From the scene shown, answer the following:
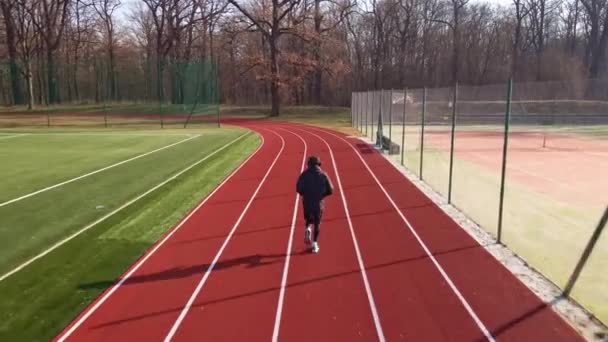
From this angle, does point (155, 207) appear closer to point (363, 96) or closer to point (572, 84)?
point (363, 96)

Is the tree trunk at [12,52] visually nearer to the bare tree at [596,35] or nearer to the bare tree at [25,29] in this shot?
the bare tree at [25,29]

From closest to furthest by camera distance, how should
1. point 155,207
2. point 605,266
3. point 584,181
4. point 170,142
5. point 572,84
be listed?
point 605,266 → point 155,207 → point 584,181 → point 170,142 → point 572,84

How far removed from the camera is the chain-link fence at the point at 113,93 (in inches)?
1879

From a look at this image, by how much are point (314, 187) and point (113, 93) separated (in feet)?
187

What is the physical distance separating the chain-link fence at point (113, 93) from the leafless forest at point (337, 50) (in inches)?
12.3

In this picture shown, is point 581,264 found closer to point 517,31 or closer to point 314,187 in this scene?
point 314,187

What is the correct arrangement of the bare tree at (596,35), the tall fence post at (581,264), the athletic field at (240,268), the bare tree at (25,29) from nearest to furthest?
the athletic field at (240,268), the tall fence post at (581,264), the bare tree at (25,29), the bare tree at (596,35)

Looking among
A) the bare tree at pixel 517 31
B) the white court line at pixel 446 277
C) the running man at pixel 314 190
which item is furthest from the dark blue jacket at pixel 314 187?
the bare tree at pixel 517 31

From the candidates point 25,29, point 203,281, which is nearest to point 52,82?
point 25,29

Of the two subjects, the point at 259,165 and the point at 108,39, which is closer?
the point at 259,165

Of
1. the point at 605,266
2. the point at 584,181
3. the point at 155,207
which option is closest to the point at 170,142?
the point at 155,207

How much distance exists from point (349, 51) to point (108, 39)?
35.6 metres

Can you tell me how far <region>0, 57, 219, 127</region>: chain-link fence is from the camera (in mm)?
47719

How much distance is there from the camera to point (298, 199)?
14.4 meters
